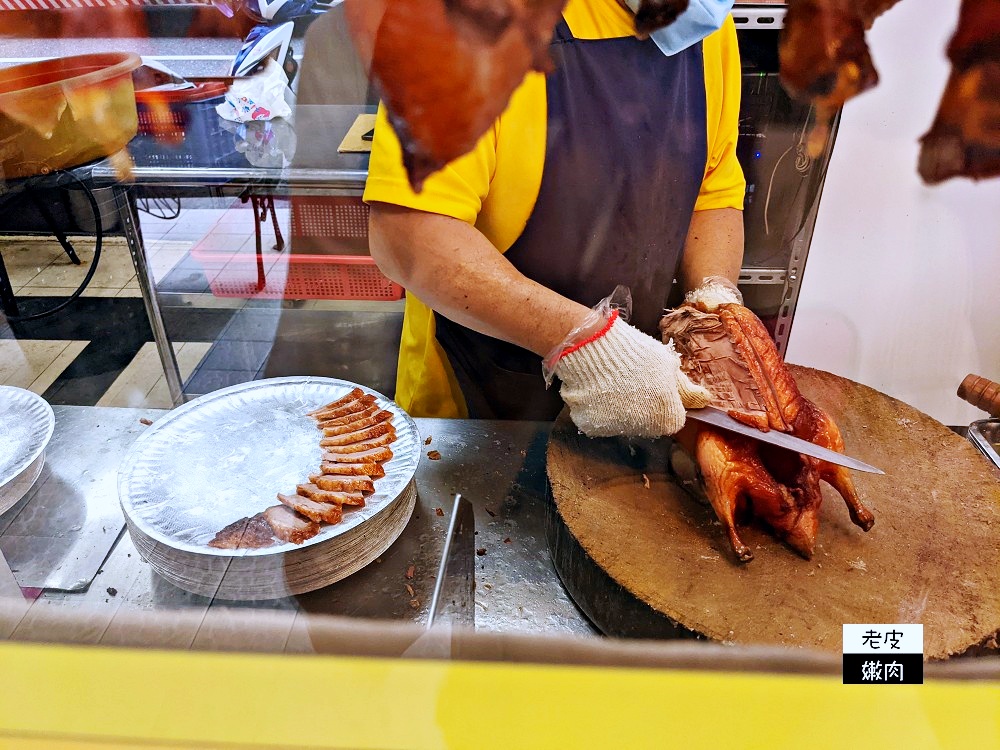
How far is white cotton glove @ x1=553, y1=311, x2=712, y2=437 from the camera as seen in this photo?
1060 mm

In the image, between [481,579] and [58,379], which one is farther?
[481,579]

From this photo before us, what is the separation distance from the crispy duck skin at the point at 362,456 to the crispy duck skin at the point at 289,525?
0.38 ft

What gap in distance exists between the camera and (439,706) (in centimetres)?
90

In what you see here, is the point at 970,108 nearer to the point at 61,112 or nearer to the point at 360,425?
the point at 360,425

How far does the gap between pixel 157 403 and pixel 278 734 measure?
0.53 meters

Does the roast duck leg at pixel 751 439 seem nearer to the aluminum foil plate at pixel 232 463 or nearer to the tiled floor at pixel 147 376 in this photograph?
the aluminum foil plate at pixel 232 463

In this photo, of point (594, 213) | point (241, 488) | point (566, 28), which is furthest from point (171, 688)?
point (566, 28)

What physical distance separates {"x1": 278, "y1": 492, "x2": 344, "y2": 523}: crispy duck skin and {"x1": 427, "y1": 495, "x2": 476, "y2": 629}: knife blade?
0.68 feet

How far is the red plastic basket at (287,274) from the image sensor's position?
2.93 feet

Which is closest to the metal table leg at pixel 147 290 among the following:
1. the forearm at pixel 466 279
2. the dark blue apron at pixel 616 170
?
the forearm at pixel 466 279

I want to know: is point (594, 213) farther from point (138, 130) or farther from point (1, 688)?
point (1, 688)

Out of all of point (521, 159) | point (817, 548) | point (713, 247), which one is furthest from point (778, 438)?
point (521, 159)

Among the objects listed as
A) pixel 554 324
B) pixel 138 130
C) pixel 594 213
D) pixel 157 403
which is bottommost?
pixel 157 403

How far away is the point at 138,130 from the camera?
80 cm
